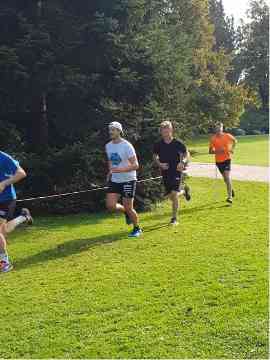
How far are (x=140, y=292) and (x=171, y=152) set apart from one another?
13.7 feet

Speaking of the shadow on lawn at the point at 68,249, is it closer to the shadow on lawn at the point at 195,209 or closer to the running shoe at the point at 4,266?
the running shoe at the point at 4,266

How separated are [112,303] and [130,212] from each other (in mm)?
3263

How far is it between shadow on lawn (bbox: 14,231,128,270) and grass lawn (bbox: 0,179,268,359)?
0.06 ft

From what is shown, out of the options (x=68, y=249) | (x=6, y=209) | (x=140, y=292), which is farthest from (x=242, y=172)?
(x=140, y=292)

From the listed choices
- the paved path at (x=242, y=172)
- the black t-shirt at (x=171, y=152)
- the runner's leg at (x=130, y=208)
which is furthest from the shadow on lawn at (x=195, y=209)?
the paved path at (x=242, y=172)

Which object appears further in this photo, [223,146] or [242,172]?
[242,172]

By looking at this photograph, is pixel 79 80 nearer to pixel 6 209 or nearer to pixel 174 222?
pixel 174 222

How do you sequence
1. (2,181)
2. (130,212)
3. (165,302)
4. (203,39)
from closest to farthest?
(165,302), (2,181), (130,212), (203,39)

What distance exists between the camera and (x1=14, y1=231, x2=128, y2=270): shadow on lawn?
7.95 metres

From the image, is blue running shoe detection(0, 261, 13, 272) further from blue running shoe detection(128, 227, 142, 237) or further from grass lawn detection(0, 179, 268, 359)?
blue running shoe detection(128, 227, 142, 237)

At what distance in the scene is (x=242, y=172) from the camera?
19.9m

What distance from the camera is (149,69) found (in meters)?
11.8

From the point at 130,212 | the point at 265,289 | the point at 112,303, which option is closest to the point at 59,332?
the point at 112,303

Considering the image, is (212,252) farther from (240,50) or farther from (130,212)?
(240,50)
